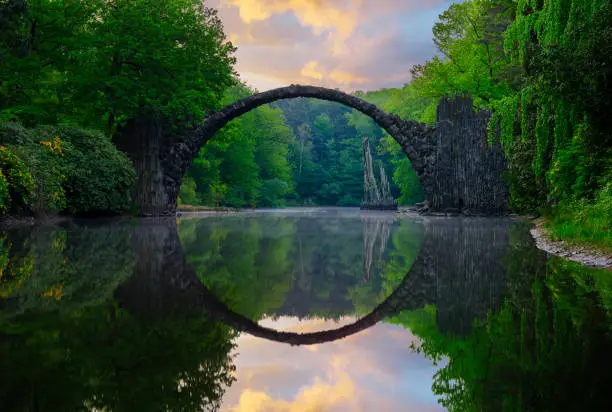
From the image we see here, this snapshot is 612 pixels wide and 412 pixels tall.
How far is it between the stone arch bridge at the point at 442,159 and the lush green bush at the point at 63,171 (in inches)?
127

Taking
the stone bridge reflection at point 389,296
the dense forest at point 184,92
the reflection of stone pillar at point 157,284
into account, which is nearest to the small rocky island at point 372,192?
the dense forest at point 184,92

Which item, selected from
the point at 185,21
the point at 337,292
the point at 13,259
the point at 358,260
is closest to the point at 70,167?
the point at 185,21

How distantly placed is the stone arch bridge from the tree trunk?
0.04 meters

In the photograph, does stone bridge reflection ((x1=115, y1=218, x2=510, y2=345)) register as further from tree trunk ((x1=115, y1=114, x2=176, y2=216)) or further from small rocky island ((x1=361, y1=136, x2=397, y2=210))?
small rocky island ((x1=361, y1=136, x2=397, y2=210))

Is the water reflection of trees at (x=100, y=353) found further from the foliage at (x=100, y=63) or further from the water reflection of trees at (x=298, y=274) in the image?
the foliage at (x=100, y=63)

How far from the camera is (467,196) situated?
23.3 meters

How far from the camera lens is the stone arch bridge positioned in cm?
2303

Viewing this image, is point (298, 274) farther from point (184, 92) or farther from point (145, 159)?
point (145, 159)

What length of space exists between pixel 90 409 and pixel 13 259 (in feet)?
19.3

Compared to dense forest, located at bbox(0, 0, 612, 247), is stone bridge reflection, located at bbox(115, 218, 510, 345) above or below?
below

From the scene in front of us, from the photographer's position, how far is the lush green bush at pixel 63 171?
14956mm

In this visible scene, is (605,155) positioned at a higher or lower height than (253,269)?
higher

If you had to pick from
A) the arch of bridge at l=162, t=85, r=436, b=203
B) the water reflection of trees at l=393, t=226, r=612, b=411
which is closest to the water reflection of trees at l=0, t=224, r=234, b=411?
the water reflection of trees at l=393, t=226, r=612, b=411

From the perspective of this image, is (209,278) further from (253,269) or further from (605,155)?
(605,155)
